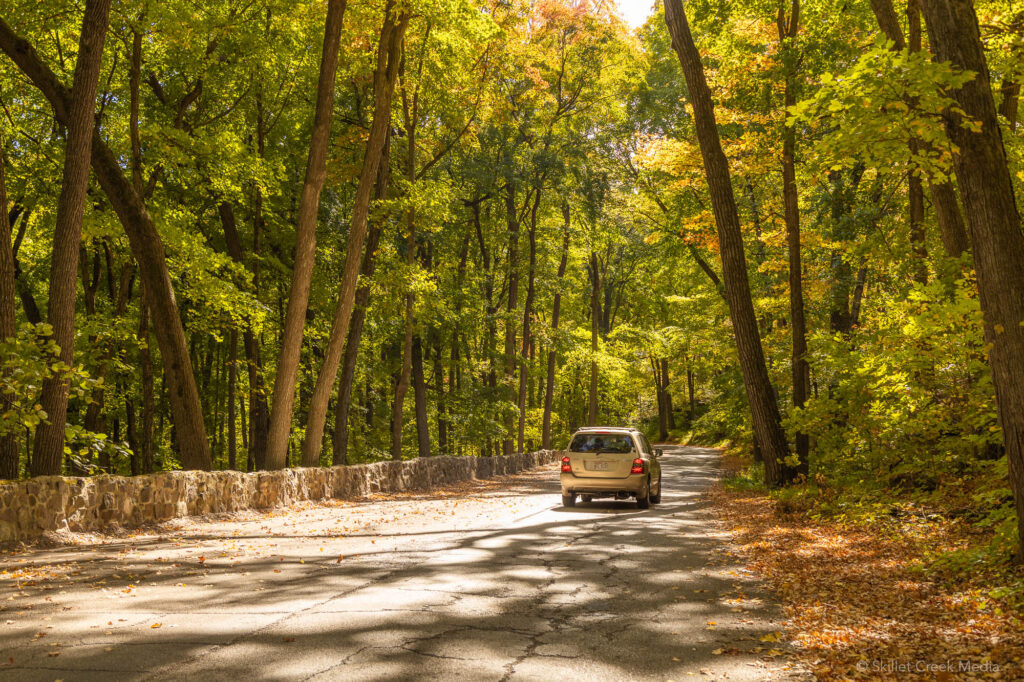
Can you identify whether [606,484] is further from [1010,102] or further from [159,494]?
[1010,102]

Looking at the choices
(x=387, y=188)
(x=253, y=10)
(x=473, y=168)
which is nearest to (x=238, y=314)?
(x=387, y=188)

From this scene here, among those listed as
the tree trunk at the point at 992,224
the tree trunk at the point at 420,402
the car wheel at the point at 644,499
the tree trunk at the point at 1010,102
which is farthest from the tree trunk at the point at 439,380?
the tree trunk at the point at 992,224

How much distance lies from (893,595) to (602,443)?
30.7ft

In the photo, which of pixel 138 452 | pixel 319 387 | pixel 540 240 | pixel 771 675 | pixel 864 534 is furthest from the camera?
pixel 540 240

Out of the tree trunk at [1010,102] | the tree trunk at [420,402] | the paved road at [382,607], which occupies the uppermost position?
the tree trunk at [1010,102]

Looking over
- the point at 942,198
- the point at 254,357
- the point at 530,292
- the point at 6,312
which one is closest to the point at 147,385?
the point at 254,357

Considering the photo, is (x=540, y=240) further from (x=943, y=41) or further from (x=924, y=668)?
(x=924, y=668)

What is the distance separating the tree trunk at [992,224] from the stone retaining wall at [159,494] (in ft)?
36.1

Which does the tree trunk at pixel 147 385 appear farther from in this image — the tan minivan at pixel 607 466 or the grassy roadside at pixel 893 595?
the grassy roadside at pixel 893 595

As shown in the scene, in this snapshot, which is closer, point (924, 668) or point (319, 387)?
point (924, 668)

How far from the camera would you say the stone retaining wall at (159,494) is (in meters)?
9.68

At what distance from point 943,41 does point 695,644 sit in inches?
225

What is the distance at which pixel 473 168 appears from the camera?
98.8 feet

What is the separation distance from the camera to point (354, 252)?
62.0 ft
